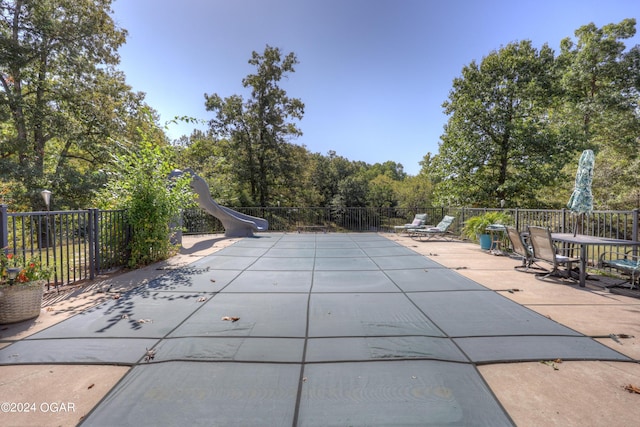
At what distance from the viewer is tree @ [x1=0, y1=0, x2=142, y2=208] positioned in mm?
12141

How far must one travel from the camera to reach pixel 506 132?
15.8m

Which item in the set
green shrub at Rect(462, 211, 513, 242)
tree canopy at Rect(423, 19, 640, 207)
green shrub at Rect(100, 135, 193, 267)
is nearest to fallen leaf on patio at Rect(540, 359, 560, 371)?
green shrub at Rect(100, 135, 193, 267)

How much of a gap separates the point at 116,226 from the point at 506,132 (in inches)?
717

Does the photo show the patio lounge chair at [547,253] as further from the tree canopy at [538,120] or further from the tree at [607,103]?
the tree at [607,103]

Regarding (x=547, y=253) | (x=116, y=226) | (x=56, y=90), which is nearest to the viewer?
(x=547, y=253)

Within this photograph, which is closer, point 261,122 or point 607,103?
point 607,103

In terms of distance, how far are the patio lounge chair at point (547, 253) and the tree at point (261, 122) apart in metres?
18.2

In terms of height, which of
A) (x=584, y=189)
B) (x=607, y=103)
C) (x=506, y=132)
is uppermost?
Result: (x=607, y=103)

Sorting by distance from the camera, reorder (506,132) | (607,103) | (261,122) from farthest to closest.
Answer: (261,122), (506,132), (607,103)

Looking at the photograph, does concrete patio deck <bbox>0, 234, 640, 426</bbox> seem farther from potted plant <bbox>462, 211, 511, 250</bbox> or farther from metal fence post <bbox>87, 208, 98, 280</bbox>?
potted plant <bbox>462, 211, 511, 250</bbox>

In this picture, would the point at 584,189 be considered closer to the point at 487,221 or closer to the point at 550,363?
the point at 487,221

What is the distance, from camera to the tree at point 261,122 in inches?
829

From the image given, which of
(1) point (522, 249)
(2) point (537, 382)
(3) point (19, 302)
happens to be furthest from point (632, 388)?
(3) point (19, 302)

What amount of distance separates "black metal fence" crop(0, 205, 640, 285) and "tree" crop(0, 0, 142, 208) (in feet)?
7.21
